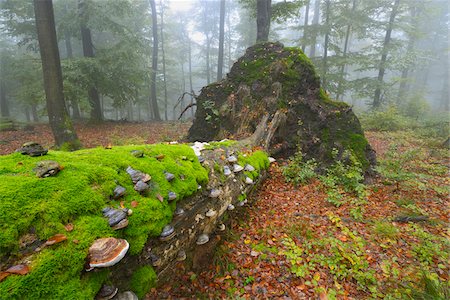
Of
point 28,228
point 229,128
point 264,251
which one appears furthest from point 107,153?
point 229,128

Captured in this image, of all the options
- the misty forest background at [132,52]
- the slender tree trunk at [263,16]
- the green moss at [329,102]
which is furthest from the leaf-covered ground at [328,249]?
the slender tree trunk at [263,16]

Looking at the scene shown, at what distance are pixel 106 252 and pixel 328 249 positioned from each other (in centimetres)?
357

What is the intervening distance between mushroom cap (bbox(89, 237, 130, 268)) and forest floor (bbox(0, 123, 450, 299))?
112 centimetres

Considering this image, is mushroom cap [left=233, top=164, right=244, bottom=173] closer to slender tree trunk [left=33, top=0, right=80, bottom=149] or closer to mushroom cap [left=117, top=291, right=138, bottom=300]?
mushroom cap [left=117, top=291, right=138, bottom=300]

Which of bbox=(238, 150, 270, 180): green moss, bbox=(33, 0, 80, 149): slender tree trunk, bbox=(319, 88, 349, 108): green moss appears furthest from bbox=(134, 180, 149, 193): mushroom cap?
bbox=(33, 0, 80, 149): slender tree trunk

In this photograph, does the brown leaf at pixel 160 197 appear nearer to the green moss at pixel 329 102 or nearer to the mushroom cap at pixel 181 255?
the mushroom cap at pixel 181 255

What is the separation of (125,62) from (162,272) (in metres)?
14.9

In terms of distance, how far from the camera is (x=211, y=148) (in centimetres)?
476

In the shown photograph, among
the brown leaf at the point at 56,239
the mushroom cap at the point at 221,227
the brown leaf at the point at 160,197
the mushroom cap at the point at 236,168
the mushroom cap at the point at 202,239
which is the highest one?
the brown leaf at the point at 56,239

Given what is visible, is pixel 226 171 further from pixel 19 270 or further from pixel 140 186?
pixel 19 270

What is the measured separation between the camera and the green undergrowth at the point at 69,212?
161 centimetres

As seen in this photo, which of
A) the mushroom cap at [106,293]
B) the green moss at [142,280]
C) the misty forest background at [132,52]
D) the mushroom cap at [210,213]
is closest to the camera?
the mushroom cap at [106,293]

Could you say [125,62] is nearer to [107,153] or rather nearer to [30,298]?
[107,153]

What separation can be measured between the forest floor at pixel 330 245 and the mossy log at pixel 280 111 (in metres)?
1.37
